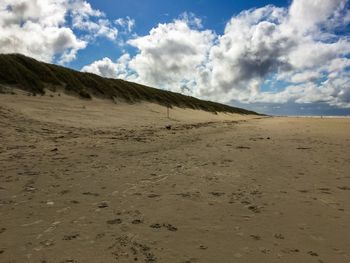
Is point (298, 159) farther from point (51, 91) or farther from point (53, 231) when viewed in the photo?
point (51, 91)

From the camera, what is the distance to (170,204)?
639 cm

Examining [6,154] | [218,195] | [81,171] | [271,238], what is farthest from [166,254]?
[6,154]

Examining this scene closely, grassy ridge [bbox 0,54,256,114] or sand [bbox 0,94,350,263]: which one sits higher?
grassy ridge [bbox 0,54,256,114]

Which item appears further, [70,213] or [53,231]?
[70,213]

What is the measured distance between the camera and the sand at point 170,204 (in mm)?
4531

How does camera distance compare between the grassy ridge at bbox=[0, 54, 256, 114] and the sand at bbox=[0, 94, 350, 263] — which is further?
the grassy ridge at bbox=[0, 54, 256, 114]

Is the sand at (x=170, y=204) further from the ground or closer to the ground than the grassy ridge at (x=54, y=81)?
closer to the ground

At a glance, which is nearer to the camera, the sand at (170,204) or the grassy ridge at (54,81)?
the sand at (170,204)

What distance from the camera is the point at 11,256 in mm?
4273

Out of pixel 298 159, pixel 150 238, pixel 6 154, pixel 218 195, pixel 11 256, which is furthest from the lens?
pixel 298 159

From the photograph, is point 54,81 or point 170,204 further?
point 54,81

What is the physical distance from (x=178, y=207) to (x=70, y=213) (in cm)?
181

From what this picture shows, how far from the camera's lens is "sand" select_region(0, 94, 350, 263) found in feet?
14.9

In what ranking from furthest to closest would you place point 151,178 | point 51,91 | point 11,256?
point 51,91 → point 151,178 → point 11,256
